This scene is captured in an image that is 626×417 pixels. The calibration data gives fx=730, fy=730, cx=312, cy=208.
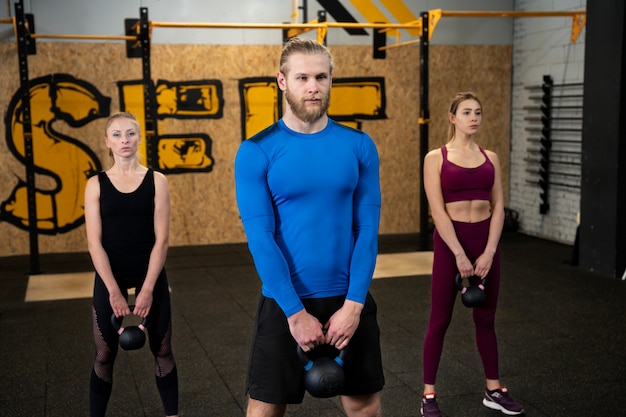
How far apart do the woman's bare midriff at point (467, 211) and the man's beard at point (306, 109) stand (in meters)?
1.24

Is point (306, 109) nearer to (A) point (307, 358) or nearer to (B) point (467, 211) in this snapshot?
(A) point (307, 358)

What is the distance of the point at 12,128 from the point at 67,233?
1074 mm

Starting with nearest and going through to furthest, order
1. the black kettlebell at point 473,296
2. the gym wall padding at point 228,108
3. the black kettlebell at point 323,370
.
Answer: the black kettlebell at point 323,370, the black kettlebell at point 473,296, the gym wall padding at point 228,108

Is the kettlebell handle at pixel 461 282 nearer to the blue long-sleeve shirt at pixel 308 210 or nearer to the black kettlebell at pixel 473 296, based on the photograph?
the black kettlebell at pixel 473 296

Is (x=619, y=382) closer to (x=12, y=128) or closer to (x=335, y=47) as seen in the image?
(x=335, y=47)

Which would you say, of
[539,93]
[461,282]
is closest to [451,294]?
[461,282]

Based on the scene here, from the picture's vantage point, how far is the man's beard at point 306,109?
1.82m

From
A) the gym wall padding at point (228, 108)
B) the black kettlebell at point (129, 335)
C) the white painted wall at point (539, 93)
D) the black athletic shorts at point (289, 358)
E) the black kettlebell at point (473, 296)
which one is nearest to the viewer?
the black athletic shorts at point (289, 358)

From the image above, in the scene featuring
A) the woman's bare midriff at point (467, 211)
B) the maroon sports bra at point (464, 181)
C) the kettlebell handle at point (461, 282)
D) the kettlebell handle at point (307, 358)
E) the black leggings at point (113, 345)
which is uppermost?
the maroon sports bra at point (464, 181)

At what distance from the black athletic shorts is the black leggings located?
71 cm

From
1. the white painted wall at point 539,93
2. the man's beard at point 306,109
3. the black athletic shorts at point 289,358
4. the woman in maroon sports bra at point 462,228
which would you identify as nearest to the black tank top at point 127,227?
the black athletic shorts at point 289,358

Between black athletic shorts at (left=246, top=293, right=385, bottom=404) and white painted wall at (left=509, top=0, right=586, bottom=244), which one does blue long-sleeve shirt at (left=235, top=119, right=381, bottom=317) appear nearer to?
black athletic shorts at (left=246, top=293, right=385, bottom=404)

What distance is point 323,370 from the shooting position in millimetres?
1806

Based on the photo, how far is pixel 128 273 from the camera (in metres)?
2.55
